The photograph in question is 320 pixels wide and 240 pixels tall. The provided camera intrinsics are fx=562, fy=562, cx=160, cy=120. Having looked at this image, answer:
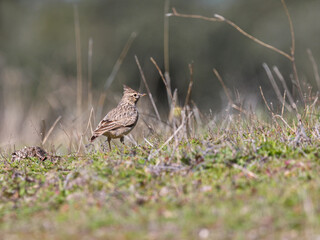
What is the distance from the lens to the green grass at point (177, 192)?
4.67 meters

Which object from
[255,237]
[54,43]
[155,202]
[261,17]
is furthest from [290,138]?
[54,43]

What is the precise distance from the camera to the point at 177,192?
5.64 metres

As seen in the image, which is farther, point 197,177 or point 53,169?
point 53,169

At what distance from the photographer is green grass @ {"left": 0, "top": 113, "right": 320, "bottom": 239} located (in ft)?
15.3

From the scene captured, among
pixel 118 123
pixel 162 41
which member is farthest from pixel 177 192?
pixel 162 41

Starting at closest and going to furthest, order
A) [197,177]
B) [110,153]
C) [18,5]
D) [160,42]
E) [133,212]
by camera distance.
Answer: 1. [133,212]
2. [197,177]
3. [110,153]
4. [160,42]
5. [18,5]

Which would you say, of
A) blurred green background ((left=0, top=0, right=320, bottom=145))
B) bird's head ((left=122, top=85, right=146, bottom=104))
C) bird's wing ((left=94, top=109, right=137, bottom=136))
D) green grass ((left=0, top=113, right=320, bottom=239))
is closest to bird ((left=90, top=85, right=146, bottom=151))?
bird's wing ((left=94, top=109, right=137, bottom=136))

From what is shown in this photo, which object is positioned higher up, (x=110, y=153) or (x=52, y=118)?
(x=110, y=153)

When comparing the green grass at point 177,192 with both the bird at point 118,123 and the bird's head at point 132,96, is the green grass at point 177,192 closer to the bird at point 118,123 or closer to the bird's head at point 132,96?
the bird at point 118,123

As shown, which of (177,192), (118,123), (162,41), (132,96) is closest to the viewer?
(177,192)

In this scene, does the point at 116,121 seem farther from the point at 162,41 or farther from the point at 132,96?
the point at 162,41

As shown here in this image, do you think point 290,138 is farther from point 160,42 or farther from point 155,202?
point 160,42

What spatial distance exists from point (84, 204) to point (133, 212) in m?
0.64

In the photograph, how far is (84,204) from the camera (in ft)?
18.2
